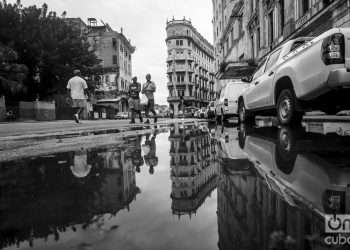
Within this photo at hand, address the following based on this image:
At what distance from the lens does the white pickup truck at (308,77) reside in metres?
3.38

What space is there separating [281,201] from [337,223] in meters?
0.32

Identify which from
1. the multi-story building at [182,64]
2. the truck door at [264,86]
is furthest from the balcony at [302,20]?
the multi-story building at [182,64]

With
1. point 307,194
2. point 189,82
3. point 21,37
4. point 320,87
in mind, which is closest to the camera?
point 307,194

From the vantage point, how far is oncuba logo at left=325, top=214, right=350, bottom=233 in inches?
37.5

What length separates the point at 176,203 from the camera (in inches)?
57.4

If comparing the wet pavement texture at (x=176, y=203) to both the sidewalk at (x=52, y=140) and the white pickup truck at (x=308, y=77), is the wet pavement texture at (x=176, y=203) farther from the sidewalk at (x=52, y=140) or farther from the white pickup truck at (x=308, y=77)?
the white pickup truck at (x=308, y=77)

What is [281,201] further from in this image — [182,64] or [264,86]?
[182,64]

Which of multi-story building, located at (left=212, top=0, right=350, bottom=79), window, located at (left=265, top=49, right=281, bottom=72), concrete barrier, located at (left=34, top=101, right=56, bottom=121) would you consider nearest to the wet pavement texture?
window, located at (left=265, top=49, right=281, bottom=72)

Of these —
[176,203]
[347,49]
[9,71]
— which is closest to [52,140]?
[176,203]

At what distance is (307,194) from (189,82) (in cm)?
6278

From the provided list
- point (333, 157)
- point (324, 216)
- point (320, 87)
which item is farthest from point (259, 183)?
point (320, 87)

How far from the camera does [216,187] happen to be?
1713 millimetres

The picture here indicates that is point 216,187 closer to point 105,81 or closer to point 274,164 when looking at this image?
point 274,164

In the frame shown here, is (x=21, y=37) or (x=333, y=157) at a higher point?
(x=21, y=37)
